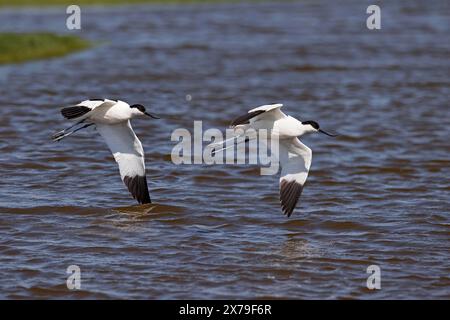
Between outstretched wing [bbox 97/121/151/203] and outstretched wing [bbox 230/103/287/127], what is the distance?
4.58 feet

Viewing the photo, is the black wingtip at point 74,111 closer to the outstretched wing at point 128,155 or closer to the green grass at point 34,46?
the outstretched wing at point 128,155

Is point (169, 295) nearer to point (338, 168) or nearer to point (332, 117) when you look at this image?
point (338, 168)

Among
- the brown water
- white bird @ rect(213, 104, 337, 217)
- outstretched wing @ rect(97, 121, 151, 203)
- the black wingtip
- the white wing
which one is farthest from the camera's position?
outstretched wing @ rect(97, 121, 151, 203)

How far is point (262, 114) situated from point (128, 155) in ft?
5.64

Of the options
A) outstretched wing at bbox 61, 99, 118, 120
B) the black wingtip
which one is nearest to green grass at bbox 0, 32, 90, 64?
outstretched wing at bbox 61, 99, 118, 120

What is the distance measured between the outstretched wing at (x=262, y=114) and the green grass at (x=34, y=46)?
1218cm

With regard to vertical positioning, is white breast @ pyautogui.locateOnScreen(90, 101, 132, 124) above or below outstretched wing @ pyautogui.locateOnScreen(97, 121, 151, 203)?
above

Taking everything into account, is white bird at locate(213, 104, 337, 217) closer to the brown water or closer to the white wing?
the brown water

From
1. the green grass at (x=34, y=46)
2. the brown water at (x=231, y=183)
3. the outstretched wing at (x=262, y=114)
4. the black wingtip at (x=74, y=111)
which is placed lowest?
the brown water at (x=231, y=183)

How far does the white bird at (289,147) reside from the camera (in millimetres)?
10180

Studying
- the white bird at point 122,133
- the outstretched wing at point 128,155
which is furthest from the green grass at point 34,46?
the outstretched wing at point 128,155

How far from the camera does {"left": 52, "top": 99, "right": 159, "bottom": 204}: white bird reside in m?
10.3

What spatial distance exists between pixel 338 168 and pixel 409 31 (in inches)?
583
